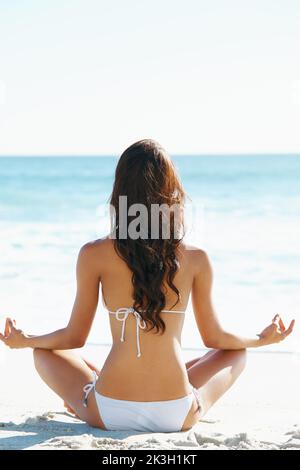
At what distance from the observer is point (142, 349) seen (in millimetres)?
2969

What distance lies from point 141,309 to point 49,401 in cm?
122

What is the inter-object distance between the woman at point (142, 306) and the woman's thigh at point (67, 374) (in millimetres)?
14

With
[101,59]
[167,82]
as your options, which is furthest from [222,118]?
[101,59]

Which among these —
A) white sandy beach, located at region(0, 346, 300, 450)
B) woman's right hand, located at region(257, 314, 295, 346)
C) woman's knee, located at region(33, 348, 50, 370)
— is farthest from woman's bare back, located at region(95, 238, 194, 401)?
woman's right hand, located at region(257, 314, 295, 346)

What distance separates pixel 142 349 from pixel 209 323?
330 mm

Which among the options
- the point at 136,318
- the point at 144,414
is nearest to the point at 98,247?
the point at 136,318

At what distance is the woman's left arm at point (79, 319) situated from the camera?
300cm

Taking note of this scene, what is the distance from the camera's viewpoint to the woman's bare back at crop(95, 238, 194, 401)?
296 centimetres

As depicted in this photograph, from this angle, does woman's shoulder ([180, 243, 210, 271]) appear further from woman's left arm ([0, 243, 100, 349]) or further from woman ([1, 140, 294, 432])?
woman's left arm ([0, 243, 100, 349])

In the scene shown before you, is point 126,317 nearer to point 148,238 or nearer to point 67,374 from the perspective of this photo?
point 148,238

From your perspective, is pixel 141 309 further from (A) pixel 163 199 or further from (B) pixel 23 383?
(B) pixel 23 383

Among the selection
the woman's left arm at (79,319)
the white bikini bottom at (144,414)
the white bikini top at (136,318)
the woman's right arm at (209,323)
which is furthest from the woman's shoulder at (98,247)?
the white bikini bottom at (144,414)

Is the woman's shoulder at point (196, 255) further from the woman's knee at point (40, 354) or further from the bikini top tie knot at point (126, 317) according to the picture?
the woman's knee at point (40, 354)

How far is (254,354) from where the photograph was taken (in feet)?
17.0
